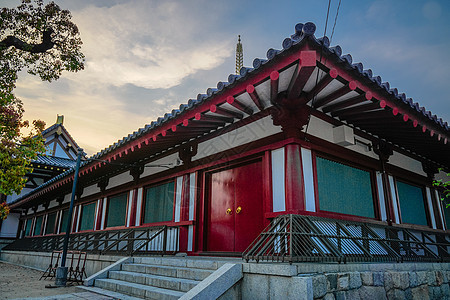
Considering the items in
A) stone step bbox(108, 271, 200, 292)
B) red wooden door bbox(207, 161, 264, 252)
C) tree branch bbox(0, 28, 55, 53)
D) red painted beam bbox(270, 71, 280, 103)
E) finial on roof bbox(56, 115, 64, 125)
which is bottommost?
stone step bbox(108, 271, 200, 292)

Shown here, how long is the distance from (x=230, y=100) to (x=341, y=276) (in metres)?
3.01

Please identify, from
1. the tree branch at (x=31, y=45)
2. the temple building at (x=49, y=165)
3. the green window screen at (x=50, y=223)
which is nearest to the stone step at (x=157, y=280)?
the tree branch at (x=31, y=45)

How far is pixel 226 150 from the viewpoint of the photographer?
714 cm

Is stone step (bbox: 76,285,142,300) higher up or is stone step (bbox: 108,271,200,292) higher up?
stone step (bbox: 108,271,200,292)

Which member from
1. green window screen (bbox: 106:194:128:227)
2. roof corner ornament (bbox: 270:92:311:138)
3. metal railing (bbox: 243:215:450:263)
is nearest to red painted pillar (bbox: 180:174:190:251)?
metal railing (bbox: 243:215:450:263)

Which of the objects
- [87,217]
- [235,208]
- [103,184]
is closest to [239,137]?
[235,208]

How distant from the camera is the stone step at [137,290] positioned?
4398 mm

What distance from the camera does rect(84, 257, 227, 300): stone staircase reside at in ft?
15.0

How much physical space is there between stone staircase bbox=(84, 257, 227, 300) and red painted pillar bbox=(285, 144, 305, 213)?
65.0 inches

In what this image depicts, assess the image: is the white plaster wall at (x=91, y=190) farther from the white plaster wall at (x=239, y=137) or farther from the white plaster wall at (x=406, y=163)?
the white plaster wall at (x=406, y=163)

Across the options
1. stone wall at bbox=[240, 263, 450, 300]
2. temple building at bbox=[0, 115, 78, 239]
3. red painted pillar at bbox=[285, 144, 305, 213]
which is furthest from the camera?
temple building at bbox=[0, 115, 78, 239]

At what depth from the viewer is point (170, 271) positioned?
5191 mm

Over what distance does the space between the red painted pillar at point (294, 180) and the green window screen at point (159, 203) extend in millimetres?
3884

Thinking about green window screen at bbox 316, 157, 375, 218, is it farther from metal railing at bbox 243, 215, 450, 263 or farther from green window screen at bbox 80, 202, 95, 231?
green window screen at bbox 80, 202, 95, 231
